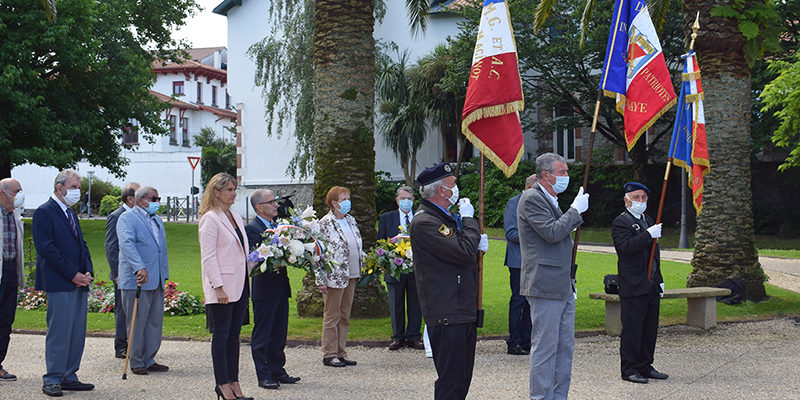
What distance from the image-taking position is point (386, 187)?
1359 inches

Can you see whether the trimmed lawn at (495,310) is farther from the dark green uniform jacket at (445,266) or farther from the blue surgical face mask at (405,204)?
the dark green uniform jacket at (445,266)

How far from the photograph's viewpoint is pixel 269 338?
7.80m

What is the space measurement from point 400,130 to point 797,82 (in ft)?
59.3

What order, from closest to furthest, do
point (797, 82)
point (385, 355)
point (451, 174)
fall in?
1. point (451, 174)
2. point (385, 355)
3. point (797, 82)

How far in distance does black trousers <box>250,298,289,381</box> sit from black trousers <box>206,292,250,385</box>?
2.52ft

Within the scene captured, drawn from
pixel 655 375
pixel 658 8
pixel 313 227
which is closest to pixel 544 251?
pixel 655 375

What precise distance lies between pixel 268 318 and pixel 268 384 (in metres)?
0.67

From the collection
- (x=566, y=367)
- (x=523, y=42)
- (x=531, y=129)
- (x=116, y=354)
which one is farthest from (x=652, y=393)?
(x=531, y=129)

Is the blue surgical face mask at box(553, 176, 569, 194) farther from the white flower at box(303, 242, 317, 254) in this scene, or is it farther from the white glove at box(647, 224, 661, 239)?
the white flower at box(303, 242, 317, 254)

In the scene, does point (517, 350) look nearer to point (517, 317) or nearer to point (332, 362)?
point (517, 317)

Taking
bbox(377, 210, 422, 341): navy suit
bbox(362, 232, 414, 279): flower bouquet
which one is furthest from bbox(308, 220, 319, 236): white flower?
bbox(377, 210, 422, 341): navy suit

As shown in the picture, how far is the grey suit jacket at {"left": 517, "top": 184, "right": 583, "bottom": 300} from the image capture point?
6.23m

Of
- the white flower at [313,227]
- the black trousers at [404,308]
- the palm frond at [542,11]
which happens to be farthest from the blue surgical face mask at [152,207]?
the palm frond at [542,11]

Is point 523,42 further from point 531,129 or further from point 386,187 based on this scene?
point 386,187
